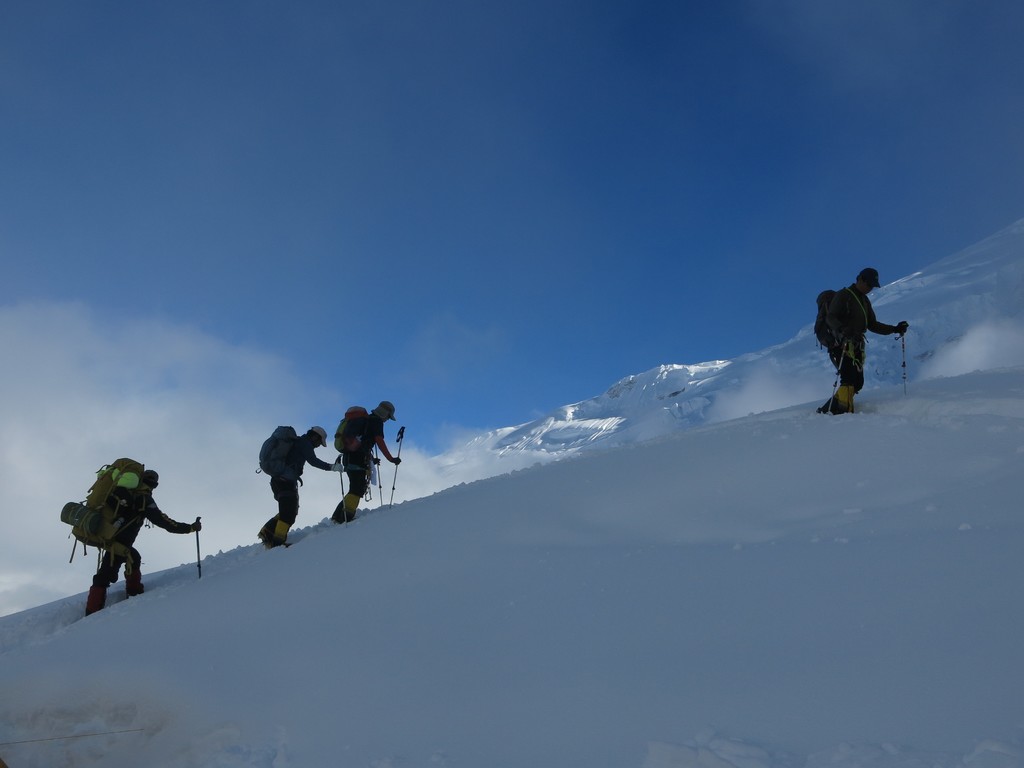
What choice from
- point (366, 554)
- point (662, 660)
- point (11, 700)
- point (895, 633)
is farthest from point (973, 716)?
point (11, 700)

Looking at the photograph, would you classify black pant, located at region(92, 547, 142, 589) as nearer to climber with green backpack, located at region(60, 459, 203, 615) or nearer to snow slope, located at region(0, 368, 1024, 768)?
climber with green backpack, located at region(60, 459, 203, 615)

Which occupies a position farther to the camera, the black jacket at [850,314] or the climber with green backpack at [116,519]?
the black jacket at [850,314]

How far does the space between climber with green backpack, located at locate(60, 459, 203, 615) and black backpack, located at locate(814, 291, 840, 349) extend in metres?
9.00

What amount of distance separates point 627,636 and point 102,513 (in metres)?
6.84

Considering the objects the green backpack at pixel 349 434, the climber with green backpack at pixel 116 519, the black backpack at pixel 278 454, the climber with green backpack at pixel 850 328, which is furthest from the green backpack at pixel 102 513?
the climber with green backpack at pixel 850 328

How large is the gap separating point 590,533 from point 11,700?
16.2ft

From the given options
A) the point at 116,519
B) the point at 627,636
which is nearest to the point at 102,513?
the point at 116,519

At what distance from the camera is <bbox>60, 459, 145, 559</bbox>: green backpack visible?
785 centimetres

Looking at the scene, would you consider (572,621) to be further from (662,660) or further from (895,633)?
(895,633)

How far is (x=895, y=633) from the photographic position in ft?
11.9

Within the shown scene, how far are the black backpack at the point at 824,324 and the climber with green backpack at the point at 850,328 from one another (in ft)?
0.22

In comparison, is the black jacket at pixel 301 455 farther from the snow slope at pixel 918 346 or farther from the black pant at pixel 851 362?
the snow slope at pixel 918 346

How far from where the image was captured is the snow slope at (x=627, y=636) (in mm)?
3150

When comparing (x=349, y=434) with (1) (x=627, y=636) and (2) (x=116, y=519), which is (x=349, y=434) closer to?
(2) (x=116, y=519)
